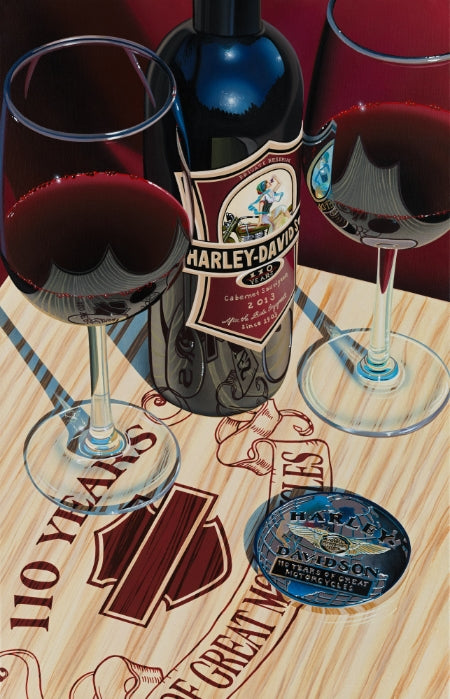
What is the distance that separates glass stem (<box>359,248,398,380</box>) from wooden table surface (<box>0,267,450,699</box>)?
0.26 feet

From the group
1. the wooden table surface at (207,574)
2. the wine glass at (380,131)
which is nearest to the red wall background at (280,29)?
the wine glass at (380,131)

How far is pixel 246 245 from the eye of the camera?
886 mm

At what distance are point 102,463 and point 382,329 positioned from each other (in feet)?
1.02

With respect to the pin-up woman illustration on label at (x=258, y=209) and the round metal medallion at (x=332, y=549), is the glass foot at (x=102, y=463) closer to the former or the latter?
the round metal medallion at (x=332, y=549)

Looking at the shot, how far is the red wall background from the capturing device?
3.68 ft

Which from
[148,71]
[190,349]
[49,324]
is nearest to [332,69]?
[148,71]

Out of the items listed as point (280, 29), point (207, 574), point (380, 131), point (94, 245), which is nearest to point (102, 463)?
point (207, 574)

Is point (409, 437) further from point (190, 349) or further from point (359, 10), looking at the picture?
point (359, 10)

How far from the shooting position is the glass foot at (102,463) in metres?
0.95

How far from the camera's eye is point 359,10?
996 mm

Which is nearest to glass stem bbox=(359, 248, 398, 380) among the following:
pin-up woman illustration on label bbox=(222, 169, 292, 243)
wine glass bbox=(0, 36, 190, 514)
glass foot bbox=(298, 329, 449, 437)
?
glass foot bbox=(298, 329, 449, 437)

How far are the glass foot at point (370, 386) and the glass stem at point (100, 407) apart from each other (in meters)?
0.20

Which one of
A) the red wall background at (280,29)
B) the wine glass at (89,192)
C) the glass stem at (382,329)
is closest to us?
the wine glass at (89,192)

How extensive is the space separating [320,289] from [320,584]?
392mm
